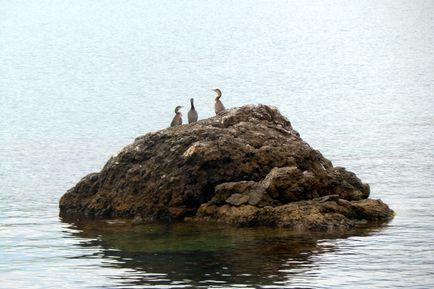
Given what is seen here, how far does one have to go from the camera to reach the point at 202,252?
113 ft

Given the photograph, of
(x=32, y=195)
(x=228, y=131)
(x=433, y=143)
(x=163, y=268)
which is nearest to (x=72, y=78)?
(x=433, y=143)

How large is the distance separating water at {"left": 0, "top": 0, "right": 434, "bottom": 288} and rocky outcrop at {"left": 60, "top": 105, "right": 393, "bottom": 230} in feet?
3.53

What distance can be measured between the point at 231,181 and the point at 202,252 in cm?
561

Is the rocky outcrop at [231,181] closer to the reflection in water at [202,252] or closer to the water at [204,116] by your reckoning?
the reflection in water at [202,252]

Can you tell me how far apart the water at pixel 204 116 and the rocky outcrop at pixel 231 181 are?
3.53 feet

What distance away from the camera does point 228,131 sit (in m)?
40.2

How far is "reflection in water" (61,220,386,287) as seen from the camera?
30.5 m

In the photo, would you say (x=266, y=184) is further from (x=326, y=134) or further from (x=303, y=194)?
(x=326, y=134)

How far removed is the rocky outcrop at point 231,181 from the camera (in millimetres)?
37719

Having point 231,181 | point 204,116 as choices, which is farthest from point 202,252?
point 204,116

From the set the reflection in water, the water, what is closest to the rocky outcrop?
the reflection in water

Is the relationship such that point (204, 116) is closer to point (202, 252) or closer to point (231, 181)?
point (231, 181)

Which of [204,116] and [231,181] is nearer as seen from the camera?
[231,181]

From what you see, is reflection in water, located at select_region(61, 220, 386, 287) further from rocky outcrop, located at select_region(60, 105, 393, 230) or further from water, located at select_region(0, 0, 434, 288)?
rocky outcrop, located at select_region(60, 105, 393, 230)
